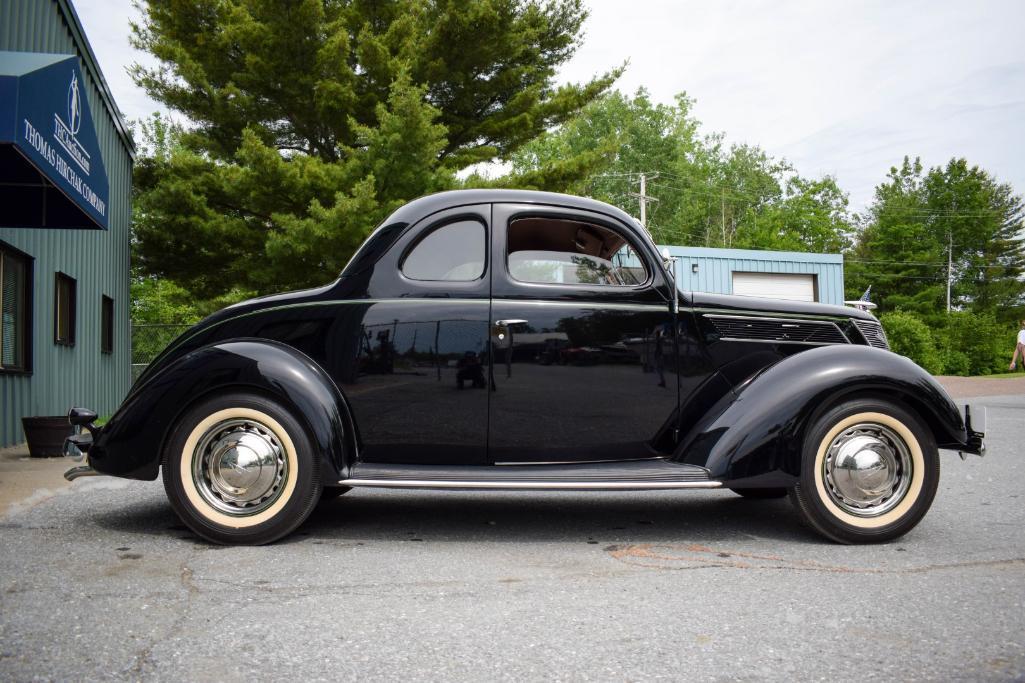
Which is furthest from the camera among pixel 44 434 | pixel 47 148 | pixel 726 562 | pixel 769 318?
pixel 44 434

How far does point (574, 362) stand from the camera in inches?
179

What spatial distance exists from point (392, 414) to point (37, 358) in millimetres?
8185

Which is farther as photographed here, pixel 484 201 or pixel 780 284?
pixel 780 284

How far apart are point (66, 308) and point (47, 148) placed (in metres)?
7.13

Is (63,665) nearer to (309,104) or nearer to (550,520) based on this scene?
(550,520)

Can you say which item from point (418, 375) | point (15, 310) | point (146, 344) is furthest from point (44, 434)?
point (146, 344)

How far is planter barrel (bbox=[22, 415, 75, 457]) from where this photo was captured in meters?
8.59

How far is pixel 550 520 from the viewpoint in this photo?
5176mm

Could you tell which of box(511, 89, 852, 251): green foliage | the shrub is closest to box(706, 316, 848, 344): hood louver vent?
the shrub

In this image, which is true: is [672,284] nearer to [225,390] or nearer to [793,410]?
[793,410]

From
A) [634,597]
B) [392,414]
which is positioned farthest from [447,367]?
[634,597]

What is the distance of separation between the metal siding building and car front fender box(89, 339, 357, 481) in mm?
16565

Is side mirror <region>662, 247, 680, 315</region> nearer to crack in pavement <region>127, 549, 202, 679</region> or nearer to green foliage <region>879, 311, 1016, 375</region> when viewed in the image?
crack in pavement <region>127, 549, 202, 679</region>

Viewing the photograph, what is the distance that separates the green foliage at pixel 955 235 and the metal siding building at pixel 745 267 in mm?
39399
